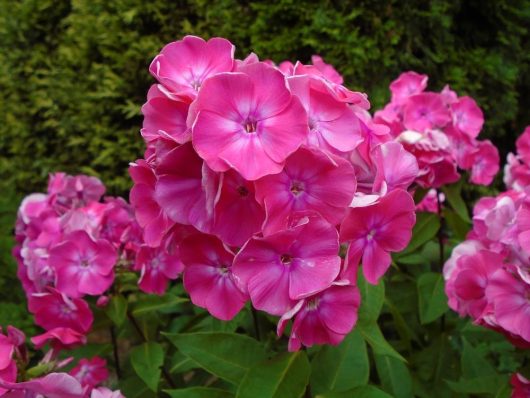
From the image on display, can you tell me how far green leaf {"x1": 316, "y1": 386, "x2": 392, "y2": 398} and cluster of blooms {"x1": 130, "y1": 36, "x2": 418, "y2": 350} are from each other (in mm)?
244

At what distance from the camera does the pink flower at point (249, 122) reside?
0.95 meters

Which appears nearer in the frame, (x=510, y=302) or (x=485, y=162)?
(x=510, y=302)

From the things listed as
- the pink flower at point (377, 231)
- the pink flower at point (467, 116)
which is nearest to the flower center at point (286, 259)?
the pink flower at point (377, 231)

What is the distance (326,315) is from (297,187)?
0.85 feet

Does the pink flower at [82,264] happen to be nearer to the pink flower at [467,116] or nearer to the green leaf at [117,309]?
the green leaf at [117,309]

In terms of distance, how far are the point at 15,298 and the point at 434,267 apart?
2.03 meters

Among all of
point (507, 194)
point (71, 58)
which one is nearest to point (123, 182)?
point (71, 58)

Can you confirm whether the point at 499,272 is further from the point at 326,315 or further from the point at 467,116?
the point at 467,116

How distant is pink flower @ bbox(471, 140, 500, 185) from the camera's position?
7.13 ft

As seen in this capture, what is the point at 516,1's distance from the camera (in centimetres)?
336

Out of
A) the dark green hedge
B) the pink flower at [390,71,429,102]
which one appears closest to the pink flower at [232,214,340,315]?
the pink flower at [390,71,429,102]

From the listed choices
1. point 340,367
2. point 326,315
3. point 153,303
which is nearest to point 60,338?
point 153,303

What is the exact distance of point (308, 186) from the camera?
1.00 metres

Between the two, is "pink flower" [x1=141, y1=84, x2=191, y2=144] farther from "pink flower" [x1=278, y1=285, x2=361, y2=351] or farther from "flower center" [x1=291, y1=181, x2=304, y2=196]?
"pink flower" [x1=278, y1=285, x2=361, y2=351]
